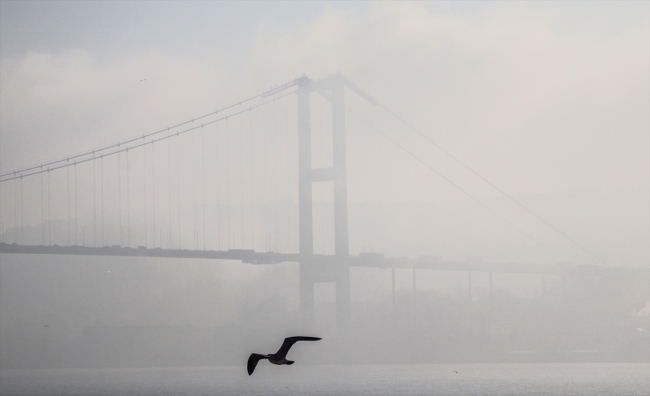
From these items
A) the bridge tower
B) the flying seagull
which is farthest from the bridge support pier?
the flying seagull

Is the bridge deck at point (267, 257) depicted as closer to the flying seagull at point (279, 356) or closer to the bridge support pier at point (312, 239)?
the bridge support pier at point (312, 239)

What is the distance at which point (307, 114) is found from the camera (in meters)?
68.6

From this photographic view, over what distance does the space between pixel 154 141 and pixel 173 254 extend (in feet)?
48.5

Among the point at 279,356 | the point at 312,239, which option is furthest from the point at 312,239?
the point at 279,356

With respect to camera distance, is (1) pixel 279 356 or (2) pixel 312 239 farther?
(2) pixel 312 239

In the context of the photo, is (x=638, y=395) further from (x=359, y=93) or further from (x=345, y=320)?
(x=359, y=93)

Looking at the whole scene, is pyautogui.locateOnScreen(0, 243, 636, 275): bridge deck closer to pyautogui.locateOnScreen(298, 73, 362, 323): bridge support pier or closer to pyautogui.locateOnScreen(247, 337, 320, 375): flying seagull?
pyautogui.locateOnScreen(298, 73, 362, 323): bridge support pier

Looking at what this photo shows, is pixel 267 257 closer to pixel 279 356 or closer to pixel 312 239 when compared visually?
pixel 312 239

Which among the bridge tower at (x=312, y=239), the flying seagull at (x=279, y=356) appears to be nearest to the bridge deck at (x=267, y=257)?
the bridge tower at (x=312, y=239)

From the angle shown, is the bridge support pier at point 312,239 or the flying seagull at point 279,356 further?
the bridge support pier at point 312,239

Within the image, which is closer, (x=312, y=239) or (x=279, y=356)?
(x=279, y=356)

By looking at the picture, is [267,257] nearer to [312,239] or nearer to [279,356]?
[312,239]

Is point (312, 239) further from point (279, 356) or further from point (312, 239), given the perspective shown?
point (279, 356)

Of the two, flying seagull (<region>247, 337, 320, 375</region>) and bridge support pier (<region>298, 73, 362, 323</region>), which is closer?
flying seagull (<region>247, 337, 320, 375</region>)
